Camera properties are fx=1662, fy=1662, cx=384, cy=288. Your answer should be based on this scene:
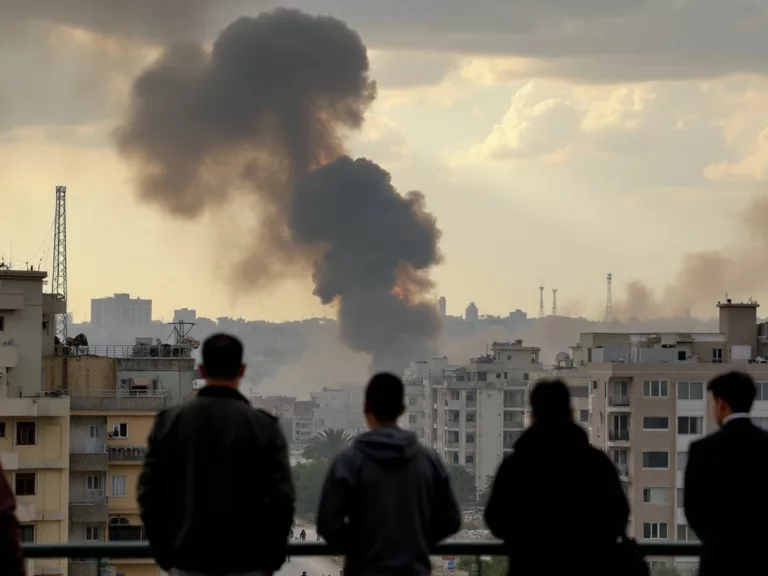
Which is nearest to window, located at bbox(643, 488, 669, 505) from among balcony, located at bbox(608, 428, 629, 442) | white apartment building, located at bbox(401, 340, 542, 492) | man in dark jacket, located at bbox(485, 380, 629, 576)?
balcony, located at bbox(608, 428, 629, 442)

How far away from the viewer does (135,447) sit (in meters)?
41.9

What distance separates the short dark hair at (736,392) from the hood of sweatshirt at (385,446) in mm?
1632

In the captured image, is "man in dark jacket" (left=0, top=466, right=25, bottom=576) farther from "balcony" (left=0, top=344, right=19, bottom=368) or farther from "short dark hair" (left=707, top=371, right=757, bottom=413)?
"balcony" (left=0, top=344, right=19, bottom=368)

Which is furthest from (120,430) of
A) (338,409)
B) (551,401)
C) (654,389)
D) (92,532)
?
(338,409)

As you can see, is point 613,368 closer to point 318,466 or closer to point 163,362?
point 163,362

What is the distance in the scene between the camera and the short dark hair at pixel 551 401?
301 inches

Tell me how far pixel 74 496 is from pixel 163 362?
7421 mm

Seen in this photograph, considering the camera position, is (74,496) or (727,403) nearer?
(727,403)

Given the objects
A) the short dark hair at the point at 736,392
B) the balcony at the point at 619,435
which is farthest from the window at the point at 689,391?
the short dark hair at the point at 736,392

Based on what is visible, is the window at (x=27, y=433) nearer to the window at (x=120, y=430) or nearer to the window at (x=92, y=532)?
the window at (x=92, y=532)

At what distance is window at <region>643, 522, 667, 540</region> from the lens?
2434 inches

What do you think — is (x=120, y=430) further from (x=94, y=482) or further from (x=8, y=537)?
(x=8, y=537)

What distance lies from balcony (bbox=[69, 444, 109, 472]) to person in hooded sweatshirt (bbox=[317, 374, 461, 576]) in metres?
33.8

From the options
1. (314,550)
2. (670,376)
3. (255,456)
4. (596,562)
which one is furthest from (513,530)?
(670,376)
